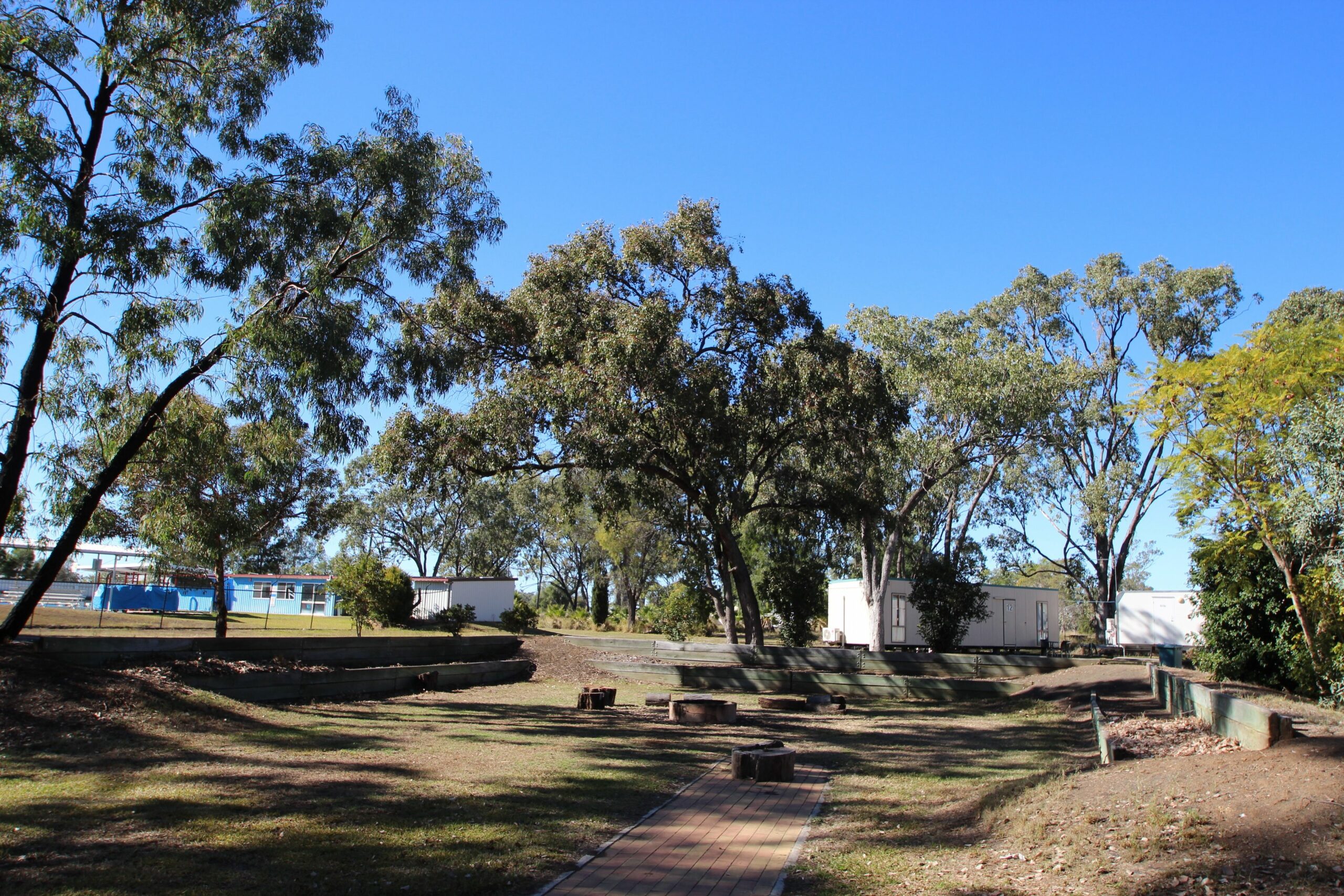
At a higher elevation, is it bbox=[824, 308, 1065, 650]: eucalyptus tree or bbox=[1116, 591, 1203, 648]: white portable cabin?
bbox=[824, 308, 1065, 650]: eucalyptus tree

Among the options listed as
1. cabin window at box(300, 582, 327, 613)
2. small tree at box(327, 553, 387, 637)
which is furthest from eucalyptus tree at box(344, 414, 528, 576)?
small tree at box(327, 553, 387, 637)

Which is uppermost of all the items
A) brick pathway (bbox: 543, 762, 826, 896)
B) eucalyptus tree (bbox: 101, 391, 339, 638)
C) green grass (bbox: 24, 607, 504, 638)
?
eucalyptus tree (bbox: 101, 391, 339, 638)

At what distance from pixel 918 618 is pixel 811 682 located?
13.6 metres

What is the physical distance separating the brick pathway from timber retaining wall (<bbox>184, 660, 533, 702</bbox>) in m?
7.58

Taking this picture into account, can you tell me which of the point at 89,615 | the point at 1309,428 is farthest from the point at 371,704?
the point at 89,615

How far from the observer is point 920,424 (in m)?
28.0

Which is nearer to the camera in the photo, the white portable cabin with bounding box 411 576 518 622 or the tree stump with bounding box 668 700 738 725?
the tree stump with bounding box 668 700 738 725

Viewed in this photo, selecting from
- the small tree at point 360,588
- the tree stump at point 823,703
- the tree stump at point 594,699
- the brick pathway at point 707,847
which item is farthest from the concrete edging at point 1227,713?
the small tree at point 360,588

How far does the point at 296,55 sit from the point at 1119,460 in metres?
36.5

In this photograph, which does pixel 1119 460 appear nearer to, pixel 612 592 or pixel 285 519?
pixel 285 519

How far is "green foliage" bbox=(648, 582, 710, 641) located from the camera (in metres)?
28.3

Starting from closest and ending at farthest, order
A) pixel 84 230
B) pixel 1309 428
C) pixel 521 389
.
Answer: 1. pixel 1309 428
2. pixel 84 230
3. pixel 521 389

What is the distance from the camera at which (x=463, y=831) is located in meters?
6.11

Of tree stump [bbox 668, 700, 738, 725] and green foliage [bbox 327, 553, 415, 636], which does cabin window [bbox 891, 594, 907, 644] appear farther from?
tree stump [bbox 668, 700, 738, 725]
